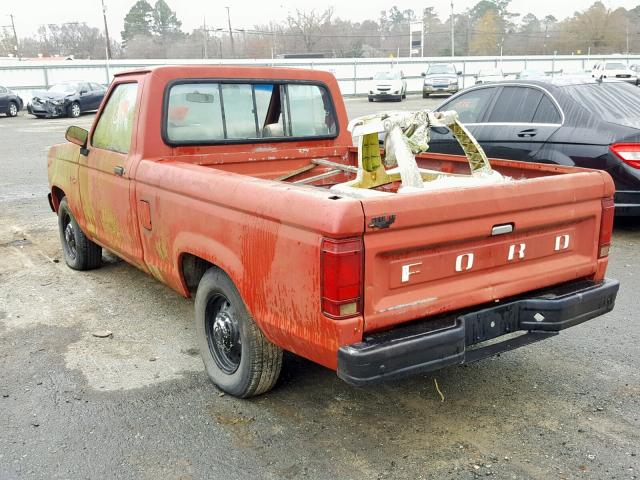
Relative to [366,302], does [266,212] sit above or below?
above

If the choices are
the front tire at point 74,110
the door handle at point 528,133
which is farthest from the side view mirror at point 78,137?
the front tire at point 74,110

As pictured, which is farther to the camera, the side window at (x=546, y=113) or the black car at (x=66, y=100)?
the black car at (x=66, y=100)

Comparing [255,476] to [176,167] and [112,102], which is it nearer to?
[176,167]

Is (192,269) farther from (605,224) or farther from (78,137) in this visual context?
(605,224)

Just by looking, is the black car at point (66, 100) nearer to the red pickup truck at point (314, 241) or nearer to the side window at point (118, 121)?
the side window at point (118, 121)

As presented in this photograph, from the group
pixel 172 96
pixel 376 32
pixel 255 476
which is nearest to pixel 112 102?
pixel 172 96

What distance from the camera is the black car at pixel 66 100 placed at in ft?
84.2

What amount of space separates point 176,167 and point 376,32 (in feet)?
294

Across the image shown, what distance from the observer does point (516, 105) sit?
733 cm

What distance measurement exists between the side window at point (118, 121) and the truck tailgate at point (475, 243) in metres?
2.44

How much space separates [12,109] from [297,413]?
91.8 feet

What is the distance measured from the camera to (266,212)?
2.92 m

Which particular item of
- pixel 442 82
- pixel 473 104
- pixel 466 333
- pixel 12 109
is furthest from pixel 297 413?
pixel 442 82

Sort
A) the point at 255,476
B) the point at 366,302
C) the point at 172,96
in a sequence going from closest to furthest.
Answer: the point at 366,302 → the point at 255,476 → the point at 172,96
